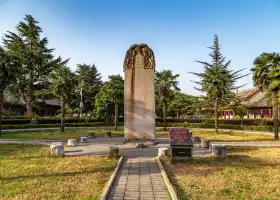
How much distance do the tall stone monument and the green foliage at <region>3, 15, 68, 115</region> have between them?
31.1 meters

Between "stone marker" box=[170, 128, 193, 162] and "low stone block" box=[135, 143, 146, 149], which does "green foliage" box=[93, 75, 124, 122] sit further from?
"stone marker" box=[170, 128, 193, 162]

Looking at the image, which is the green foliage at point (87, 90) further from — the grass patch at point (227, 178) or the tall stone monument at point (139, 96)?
the grass patch at point (227, 178)

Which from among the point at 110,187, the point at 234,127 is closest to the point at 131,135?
the point at 110,187

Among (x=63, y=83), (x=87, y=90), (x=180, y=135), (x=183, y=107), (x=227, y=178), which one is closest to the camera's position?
(x=227, y=178)

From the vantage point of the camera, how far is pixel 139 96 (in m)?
16.5

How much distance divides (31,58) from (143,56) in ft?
105

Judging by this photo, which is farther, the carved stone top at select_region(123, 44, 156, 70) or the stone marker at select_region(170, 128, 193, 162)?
the carved stone top at select_region(123, 44, 156, 70)

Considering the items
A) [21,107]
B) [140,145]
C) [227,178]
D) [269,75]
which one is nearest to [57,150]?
[140,145]

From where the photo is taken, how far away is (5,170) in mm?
9289

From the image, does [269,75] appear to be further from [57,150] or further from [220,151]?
[57,150]

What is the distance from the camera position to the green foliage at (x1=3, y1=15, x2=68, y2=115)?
4097cm

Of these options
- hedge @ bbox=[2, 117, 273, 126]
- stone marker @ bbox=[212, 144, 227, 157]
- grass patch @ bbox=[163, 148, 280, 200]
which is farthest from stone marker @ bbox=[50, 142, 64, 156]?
hedge @ bbox=[2, 117, 273, 126]

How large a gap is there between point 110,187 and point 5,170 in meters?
5.41

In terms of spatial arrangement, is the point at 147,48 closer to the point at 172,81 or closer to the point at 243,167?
the point at 243,167
